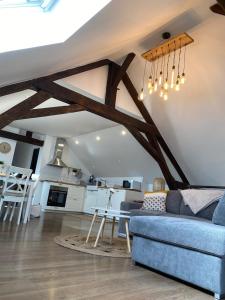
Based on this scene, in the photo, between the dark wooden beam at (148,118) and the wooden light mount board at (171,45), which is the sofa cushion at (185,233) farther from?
the dark wooden beam at (148,118)

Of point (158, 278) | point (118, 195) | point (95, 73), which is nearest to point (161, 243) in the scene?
point (158, 278)

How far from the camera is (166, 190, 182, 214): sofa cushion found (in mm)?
4322

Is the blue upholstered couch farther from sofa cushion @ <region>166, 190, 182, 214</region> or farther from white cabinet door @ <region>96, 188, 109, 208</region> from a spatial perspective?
white cabinet door @ <region>96, 188, 109, 208</region>

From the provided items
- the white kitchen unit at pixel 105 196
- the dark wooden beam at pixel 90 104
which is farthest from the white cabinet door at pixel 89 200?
the dark wooden beam at pixel 90 104

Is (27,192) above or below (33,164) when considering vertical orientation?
below

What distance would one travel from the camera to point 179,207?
429 cm

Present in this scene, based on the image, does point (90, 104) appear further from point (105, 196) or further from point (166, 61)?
point (105, 196)

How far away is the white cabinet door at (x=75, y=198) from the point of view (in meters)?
8.21

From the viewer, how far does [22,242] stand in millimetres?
3014

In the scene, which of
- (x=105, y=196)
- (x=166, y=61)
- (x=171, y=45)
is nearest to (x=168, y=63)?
(x=166, y=61)

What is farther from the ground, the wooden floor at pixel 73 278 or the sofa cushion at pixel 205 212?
the sofa cushion at pixel 205 212

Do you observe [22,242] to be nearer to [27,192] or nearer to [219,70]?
[27,192]

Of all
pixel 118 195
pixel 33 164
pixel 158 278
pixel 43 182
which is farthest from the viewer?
pixel 33 164

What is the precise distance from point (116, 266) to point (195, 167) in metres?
3.94
